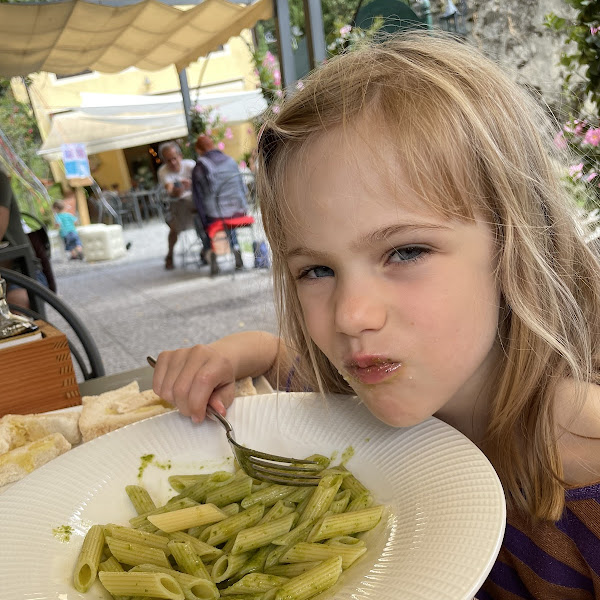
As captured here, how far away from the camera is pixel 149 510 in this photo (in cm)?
95

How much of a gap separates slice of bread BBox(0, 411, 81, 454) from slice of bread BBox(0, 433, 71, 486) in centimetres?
5

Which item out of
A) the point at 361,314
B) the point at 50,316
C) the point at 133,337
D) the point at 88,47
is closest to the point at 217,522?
the point at 361,314

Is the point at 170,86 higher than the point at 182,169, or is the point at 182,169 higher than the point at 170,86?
the point at 170,86

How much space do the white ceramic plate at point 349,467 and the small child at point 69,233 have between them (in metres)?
7.82

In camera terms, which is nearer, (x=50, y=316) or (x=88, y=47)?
(x=88, y=47)

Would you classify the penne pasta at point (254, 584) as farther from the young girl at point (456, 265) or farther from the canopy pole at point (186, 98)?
the canopy pole at point (186, 98)

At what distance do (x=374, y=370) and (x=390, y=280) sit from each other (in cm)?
12

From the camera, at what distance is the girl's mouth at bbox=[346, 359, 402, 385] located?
81 cm

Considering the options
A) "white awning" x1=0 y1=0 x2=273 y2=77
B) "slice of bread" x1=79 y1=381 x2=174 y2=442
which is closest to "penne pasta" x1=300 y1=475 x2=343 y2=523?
"slice of bread" x1=79 y1=381 x2=174 y2=442

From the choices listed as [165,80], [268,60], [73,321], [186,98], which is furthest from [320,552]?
[186,98]

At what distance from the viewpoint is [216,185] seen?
6.59 metres

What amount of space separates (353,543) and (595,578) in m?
0.35

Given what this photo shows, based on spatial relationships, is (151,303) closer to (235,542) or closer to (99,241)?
(99,241)

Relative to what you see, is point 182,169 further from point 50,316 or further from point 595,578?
point 595,578
